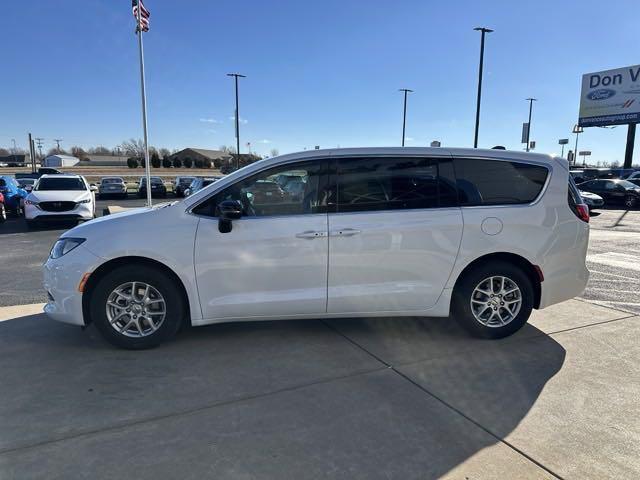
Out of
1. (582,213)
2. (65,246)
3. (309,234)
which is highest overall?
(582,213)

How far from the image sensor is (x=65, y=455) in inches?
104

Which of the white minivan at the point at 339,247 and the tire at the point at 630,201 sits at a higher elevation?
the white minivan at the point at 339,247

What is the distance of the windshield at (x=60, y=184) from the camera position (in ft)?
46.5

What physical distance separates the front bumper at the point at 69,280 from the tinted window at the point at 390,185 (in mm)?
2242

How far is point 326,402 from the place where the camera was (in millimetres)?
3262

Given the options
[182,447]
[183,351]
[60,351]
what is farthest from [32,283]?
[182,447]

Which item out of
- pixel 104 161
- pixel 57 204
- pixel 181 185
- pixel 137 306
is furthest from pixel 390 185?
pixel 104 161

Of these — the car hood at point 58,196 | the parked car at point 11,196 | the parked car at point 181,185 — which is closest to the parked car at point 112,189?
the parked car at point 181,185

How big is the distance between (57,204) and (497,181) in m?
12.7

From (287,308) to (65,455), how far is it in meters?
2.01

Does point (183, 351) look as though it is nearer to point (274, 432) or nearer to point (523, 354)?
point (274, 432)

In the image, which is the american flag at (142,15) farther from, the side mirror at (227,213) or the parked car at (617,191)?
the parked car at (617,191)

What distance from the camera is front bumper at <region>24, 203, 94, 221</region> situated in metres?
12.9

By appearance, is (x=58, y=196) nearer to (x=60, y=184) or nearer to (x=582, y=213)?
(x=60, y=184)
